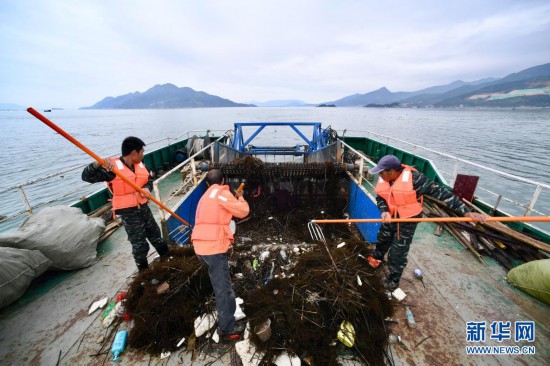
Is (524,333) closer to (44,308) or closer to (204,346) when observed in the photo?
(204,346)

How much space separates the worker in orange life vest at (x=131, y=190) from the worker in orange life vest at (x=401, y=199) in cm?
331

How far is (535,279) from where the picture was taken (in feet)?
10.2

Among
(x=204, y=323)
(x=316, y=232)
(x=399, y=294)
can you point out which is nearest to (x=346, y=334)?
(x=399, y=294)

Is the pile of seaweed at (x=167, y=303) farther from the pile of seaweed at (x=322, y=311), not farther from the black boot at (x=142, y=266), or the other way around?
the pile of seaweed at (x=322, y=311)

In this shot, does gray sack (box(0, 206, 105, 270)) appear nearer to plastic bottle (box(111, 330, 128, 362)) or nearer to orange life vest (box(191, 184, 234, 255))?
plastic bottle (box(111, 330, 128, 362))

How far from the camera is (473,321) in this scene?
115 inches

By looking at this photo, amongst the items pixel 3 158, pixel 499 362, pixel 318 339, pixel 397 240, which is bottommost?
pixel 3 158

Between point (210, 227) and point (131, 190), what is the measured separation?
161cm

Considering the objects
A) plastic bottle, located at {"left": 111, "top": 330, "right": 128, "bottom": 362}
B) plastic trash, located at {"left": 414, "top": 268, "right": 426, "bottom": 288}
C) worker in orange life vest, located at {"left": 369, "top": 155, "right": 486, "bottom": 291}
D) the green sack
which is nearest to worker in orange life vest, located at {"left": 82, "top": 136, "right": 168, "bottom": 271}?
plastic bottle, located at {"left": 111, "top": 330, "right": 128, "bottom": 362}

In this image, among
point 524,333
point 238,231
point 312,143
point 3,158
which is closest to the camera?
point 524,333

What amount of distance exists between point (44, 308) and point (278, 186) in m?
4.77

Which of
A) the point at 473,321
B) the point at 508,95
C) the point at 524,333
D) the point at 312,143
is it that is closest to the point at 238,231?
the point at 473,321

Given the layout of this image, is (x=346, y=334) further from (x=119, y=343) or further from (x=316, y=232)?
(x=119, y=343)

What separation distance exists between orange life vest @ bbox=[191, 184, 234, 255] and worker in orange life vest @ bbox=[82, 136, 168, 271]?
4.70 ft
